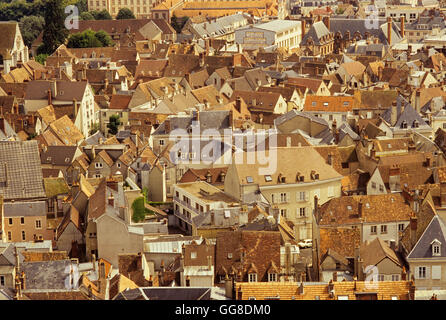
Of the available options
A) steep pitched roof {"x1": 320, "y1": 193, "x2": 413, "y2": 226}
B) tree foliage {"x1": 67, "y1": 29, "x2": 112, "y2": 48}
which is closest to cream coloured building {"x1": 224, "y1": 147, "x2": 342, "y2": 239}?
steep pitched roof {"x1": 320, "y1": 193, "x2": 413, "y2": 226}

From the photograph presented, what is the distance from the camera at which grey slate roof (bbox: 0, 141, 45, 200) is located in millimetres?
34625

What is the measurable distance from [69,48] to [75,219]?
52.8 meters

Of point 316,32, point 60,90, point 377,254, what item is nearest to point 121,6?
point 316,32

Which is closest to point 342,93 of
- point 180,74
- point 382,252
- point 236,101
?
point 236,101

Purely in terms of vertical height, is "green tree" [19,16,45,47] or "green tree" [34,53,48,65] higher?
"green tree" [19,16,45,47]

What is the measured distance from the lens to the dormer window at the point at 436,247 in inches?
938

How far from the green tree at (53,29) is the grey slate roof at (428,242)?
210 ft

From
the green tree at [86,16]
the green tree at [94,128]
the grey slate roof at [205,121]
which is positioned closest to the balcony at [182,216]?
the grey slate roof at [205,121]

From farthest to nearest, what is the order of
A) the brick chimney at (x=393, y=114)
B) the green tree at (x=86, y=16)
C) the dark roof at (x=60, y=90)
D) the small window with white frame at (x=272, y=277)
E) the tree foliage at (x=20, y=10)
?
the tree foliage at (x=20, y=10) < the green tree at (x=86, y=16) < the dark roof at (x=60, y=90) < the brick chimney at (x=393, y=114) < the small window with white frame at (x=272, y=277)

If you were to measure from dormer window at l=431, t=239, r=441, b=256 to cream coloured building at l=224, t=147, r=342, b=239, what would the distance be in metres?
9.47

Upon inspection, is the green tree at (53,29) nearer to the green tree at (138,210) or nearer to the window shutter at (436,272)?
the green tree at (138,210)

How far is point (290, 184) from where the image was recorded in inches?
1346

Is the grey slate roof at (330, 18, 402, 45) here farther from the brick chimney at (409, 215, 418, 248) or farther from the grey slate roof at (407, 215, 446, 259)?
the grey slate roof at (407, 215, 446, 259)

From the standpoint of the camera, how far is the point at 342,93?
56.5 meters
